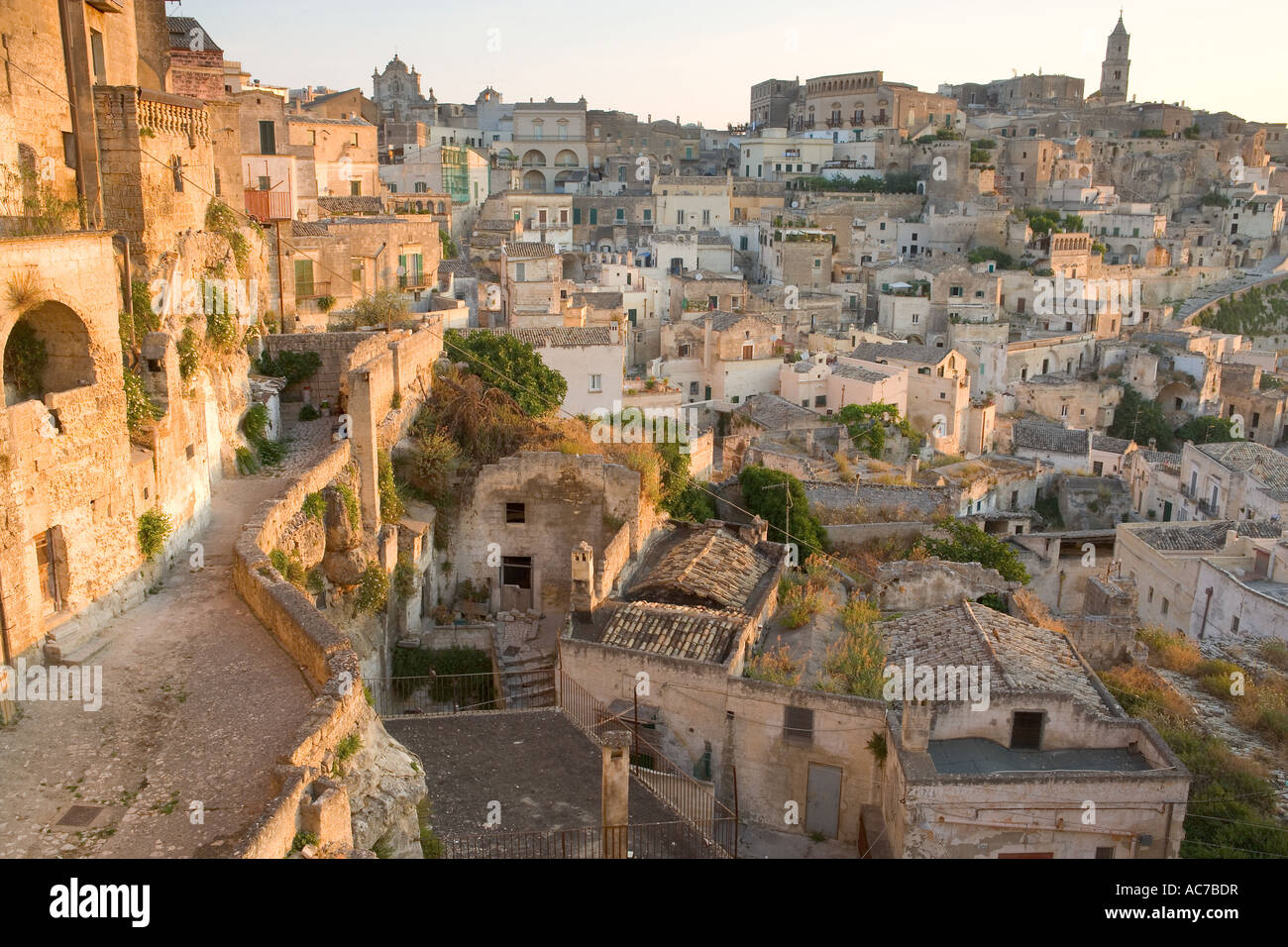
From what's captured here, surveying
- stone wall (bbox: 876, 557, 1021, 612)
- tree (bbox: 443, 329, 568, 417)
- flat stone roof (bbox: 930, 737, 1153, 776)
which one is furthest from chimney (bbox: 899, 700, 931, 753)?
tree (bbox: 443, 329, 568, 417)

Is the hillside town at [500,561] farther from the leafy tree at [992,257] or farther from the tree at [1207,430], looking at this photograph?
the leafy tree at [992,257]

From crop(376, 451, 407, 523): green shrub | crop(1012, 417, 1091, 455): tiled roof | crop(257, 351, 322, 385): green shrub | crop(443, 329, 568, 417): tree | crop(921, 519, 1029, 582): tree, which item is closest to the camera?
crop(376, 451, 407, 523): green shrub

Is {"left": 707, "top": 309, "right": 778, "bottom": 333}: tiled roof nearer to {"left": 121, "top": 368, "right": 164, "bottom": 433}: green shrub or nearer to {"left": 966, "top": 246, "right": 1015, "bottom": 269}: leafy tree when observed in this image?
{"left": 966, "top": 246, "right": 1015, "bottom": 269}: leafy tree

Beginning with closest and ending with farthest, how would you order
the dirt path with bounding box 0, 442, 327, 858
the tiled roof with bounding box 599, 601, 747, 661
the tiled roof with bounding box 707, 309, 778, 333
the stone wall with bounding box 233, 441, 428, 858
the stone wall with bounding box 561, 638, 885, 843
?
the stone wall with bounding box 233, 441, 428, 858 → the dirt path with bounding box 0, 442, 327, 858 → the stone wall with bounding box 561, 638, 885, 843 → the tiled roof with bounding box 599, 601, 747, 661 → the tiled roof with bounding box 707, 309, 778, 333

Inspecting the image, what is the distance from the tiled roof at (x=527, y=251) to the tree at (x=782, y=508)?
1151 cm

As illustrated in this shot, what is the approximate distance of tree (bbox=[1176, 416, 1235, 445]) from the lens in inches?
1523

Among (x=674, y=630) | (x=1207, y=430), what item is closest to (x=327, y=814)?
(x=674, y=630)

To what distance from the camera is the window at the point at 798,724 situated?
12.2 meters

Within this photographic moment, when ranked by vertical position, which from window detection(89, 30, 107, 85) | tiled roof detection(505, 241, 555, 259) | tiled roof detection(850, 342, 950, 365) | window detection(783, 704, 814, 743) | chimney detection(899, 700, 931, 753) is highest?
window detection(89, 30, 107, 85)

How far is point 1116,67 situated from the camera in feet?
281

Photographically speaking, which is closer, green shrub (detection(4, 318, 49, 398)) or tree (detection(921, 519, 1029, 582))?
green shrub (detection(4, 318, 49, 398))

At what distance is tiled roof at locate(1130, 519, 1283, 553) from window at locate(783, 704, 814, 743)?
12913 mm
